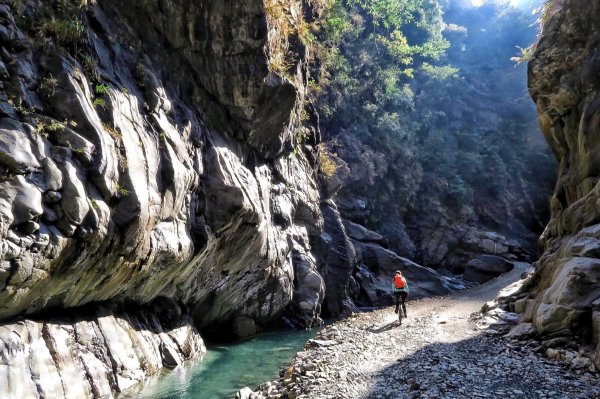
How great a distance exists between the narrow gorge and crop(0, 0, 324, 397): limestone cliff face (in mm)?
63

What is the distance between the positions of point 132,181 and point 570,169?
1713 cm

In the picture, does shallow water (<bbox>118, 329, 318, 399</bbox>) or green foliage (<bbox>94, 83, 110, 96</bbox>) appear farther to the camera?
green foliage (<bbox>94, 83, 110, 96</bbox>)

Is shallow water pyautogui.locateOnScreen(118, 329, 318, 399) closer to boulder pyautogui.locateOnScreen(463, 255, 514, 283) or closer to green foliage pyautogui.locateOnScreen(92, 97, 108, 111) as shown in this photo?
green foliage pyautogui.locateOnScreen(92, 97, 108, 111)

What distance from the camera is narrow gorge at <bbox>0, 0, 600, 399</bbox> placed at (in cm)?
1030

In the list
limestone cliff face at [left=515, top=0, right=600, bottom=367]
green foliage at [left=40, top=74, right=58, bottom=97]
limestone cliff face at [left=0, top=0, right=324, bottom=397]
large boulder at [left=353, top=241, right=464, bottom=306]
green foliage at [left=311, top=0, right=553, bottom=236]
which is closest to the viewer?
limestone cliff face at [left=0, top=0, right=324, bottom=397]

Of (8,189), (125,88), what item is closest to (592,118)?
(125,88)

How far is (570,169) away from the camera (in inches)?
681

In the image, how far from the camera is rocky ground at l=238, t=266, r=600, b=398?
8.70 meters

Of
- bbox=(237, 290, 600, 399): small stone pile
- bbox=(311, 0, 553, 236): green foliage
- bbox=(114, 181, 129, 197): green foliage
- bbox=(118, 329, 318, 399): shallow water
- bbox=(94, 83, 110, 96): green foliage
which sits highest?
bbox=(311, 0, 553, 236): green foliage

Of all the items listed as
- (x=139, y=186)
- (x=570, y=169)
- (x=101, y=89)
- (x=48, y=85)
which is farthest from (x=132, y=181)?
(x=570, y=169)

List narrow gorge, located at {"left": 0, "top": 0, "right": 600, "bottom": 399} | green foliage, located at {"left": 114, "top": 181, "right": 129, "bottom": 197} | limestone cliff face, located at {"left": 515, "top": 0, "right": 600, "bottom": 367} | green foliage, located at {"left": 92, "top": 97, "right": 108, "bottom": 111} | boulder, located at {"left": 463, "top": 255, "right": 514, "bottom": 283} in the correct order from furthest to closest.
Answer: boulder, located at {"left": 463, "top": 255, "right": 514, "bottom": 283} → green foliage, located at {"left": 92, "top": 97, "right": 108, "bottom": 111} → green foliage, located at {"left": 114, "top": 181, "right": 129, "bottom": 197} → limestone cliff face, located at {"left": 515, "top": 0, "right": 600, "bottom": 367} → narrow gorge, located at {"left": 0, "top": 0, "right": 600, "bottom": 399}

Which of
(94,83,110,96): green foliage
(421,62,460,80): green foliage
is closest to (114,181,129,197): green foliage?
(94,83,110,96): green foliage

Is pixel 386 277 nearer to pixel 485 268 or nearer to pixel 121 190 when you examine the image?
pixel 485 268

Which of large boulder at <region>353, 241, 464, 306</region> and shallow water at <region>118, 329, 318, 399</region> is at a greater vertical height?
large boulder at <region>353, 241, 464, 306</region>
